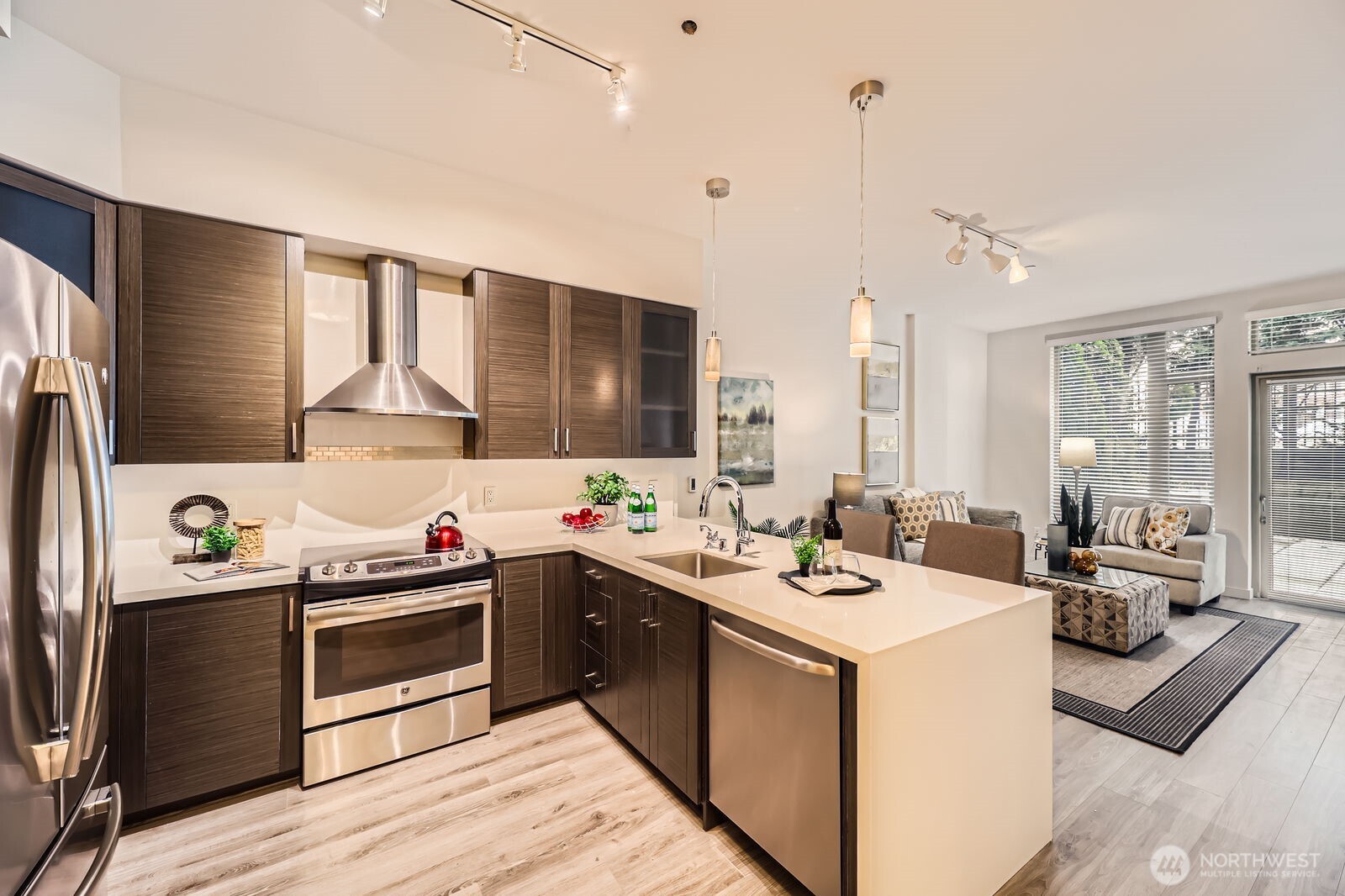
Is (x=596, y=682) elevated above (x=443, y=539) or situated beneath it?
situated beneath

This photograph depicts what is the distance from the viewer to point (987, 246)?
153 inches

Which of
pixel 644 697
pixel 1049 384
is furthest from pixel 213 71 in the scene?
pixel 1049 384

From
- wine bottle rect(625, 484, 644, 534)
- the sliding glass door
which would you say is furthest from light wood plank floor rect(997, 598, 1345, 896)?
the sliding glass door

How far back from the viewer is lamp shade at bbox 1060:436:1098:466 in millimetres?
5422

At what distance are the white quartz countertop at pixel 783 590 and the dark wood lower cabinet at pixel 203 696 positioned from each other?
3.9 inches

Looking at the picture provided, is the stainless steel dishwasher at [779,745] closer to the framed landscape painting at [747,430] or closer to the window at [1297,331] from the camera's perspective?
the framed landscape painting at [747,430]

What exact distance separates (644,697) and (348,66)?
2694 mm

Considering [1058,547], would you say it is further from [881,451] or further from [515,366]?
[515,366]

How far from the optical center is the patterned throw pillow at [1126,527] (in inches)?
199

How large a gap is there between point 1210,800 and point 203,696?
3.83m

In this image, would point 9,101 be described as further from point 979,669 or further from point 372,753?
point 979,669

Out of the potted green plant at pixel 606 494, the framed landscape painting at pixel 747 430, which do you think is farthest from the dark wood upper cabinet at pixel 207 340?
the framed landscape painting at pixel 747 430

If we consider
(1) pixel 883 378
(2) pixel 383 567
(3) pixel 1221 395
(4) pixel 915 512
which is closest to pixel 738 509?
(2) pixel 383 567

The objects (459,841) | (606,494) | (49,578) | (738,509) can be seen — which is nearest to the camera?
(49,578)
